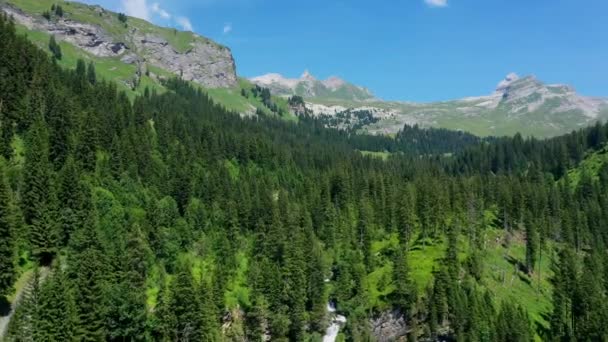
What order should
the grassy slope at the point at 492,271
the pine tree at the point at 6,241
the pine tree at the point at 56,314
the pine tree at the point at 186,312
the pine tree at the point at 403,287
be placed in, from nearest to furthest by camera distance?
the pine tree at the point at 56,314
the pine tree at the point at 6,241
the pine tree at the point at 186,312
the pine tree at the point at 403,287
the grassy slope at the point at 492,271

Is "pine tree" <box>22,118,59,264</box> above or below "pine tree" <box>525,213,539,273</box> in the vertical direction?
above

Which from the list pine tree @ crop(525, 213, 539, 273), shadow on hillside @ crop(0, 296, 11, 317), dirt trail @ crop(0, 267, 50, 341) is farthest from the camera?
pine tree @ crop(525, 213, 539, 273)

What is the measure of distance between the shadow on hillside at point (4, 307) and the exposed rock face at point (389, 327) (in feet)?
241

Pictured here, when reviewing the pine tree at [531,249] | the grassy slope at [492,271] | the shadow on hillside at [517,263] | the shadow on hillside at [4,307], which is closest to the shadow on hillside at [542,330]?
the grassy slope at [492,271]


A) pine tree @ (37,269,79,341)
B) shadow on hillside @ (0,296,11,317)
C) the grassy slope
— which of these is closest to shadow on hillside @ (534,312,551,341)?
the grassy slope

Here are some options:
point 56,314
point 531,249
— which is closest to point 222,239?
point 56,314

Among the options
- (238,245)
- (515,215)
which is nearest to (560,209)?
(515,215)

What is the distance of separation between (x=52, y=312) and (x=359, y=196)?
113971 mm

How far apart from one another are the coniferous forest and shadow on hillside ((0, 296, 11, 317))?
0.28 meters

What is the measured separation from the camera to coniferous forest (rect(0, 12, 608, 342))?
86.6 meters

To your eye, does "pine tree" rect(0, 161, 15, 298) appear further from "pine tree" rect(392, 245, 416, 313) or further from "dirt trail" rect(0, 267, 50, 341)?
"pine tree" rect(392, 245, 416, 313)

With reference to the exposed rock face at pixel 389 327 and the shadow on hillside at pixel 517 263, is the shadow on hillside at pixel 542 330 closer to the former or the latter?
the shadow on hillside at pixel 517 263

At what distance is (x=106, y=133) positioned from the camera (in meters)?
137

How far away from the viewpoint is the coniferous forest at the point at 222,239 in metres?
86.6
